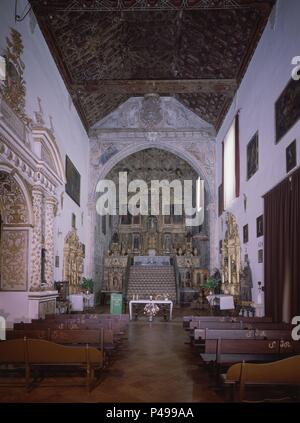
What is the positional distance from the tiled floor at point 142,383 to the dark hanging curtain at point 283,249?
100.0 inches

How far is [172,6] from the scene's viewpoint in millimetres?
12078

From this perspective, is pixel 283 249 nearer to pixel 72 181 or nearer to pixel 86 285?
pixel 72 181

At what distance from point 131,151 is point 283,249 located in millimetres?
13116

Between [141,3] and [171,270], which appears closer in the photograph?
[141,3]

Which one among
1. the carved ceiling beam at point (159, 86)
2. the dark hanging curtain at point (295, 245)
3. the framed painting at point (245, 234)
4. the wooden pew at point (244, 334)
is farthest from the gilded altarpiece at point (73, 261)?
the wooden pew at point (244, 334)

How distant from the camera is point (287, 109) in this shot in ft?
34.9

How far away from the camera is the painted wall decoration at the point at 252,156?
45.5 ft

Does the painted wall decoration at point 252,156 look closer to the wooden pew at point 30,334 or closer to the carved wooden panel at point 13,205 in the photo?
the carved wooden panel at point 13,205

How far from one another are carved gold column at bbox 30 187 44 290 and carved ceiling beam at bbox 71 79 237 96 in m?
6.66

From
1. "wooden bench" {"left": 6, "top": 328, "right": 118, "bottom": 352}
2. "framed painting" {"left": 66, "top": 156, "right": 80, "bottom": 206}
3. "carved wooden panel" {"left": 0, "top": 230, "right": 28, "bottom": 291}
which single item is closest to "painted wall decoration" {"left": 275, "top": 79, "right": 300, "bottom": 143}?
"wooden bench" {"left": 6, "top": 328, "right": 118, "bottom": 352}

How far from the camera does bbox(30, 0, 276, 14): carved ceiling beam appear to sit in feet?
39.0

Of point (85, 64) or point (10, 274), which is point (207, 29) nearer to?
point (85, 64)

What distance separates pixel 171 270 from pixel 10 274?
1507 cm

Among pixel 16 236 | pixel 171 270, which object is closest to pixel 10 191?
pixel 16 236
